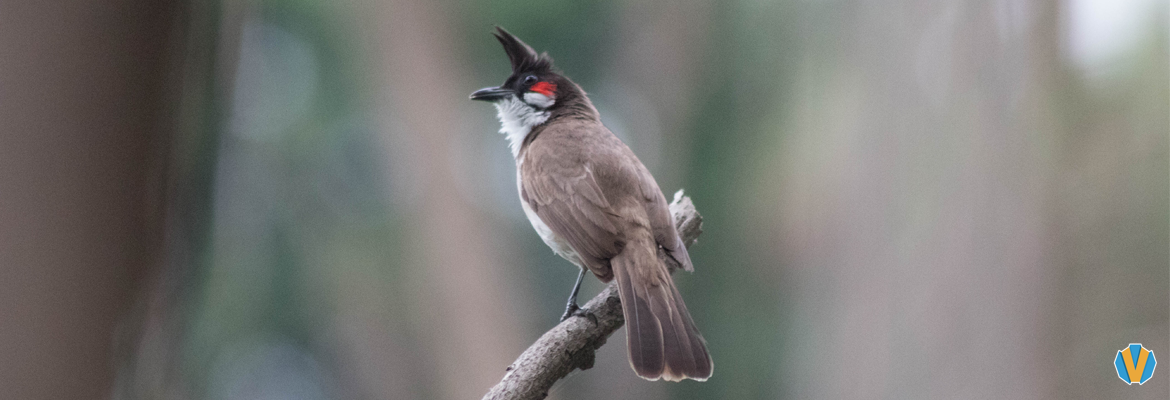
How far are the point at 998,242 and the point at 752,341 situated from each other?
68cm

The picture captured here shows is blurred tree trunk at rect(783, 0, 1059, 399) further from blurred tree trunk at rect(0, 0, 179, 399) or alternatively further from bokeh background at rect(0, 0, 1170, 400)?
blurred tree trunk at rect(0, 0, 179, 399)

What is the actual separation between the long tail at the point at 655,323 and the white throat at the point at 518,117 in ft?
1.53

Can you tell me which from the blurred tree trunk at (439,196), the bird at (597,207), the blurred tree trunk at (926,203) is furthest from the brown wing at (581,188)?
the blurred tree trunk at (926,203)

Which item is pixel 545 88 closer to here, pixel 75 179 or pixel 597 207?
pixel 597 207

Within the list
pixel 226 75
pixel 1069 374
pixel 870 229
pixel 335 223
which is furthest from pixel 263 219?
pixel 1069 374

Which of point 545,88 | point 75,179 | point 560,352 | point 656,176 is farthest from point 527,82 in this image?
point 75,179

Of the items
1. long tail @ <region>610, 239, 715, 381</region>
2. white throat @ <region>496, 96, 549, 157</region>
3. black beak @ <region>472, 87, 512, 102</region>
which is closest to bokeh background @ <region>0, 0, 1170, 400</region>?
white throat @ <region>496, 96, 549, 157</region>

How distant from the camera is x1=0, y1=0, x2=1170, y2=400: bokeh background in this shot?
5.38 feet

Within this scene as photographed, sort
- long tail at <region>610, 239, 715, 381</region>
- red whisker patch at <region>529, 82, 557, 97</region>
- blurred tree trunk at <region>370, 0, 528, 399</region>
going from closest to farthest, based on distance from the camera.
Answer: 1. long tail at <region>610, 239, 715, 381</region>
2. red whisker patch at <region>529, 82, 557, 97</region>
3. blurred tree trunk at <region>370, 0, 528, 399</region>

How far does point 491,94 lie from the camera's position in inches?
57.8

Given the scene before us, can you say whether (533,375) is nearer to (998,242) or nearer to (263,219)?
(263,219)

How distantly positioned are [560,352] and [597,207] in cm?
27

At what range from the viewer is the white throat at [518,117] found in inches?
60.2

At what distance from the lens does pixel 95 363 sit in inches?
62.4
